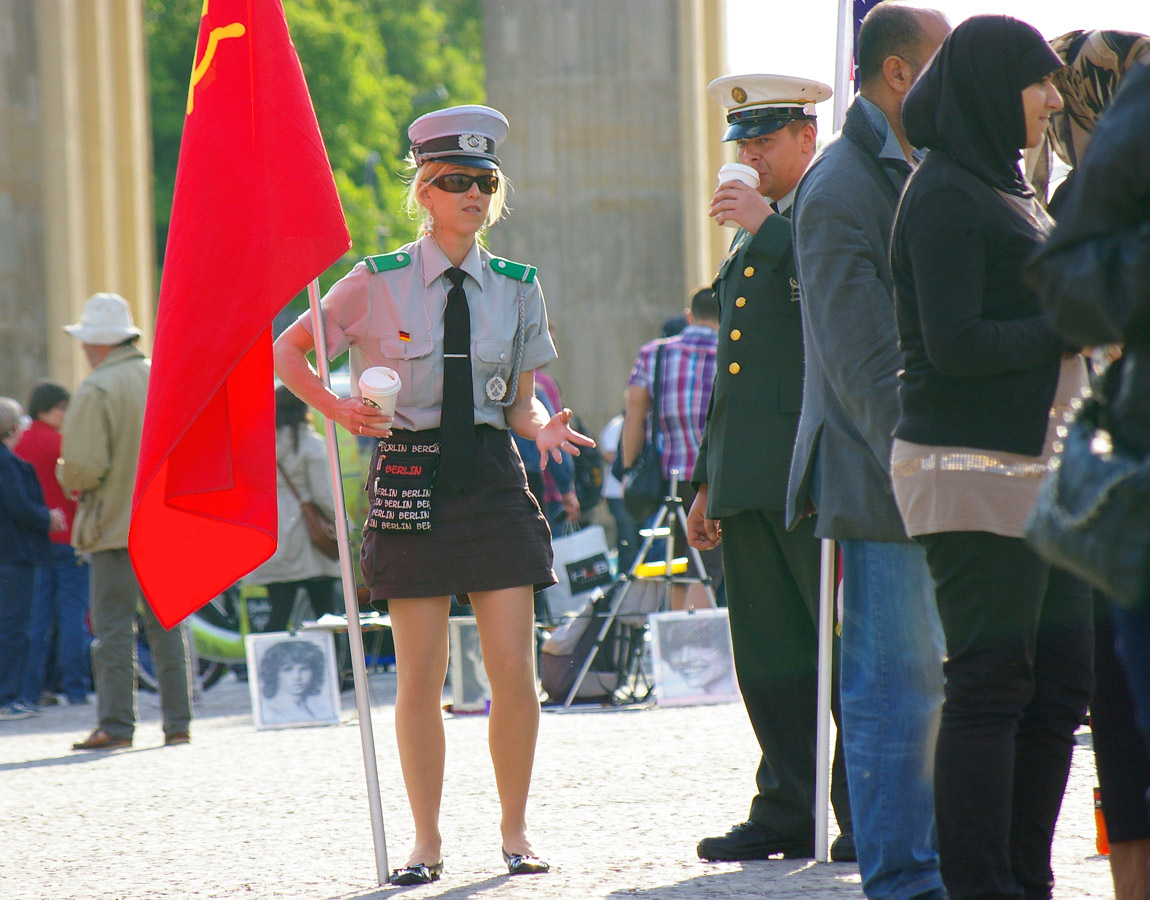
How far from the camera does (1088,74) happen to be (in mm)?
4469

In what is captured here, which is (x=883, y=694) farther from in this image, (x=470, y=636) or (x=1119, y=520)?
(x=470, y=636)

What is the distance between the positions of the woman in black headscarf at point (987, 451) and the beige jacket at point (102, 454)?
235 inches

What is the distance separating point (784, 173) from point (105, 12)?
15448 mm

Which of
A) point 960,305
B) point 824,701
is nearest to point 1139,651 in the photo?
point 960,305

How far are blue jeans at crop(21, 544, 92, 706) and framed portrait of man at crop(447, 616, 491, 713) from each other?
3.23 m

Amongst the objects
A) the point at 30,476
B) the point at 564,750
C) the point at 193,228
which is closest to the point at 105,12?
the point at 30,476

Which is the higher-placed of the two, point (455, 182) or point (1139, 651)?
point (455, 182)

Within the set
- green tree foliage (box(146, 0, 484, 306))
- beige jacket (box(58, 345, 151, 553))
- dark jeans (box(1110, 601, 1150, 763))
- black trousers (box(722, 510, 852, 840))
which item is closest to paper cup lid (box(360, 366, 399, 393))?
black trousers (box(722, 510, 852, 840))

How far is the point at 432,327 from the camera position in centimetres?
487

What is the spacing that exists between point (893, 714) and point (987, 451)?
77 cm

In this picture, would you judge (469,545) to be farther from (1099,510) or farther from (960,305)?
(1099,510)

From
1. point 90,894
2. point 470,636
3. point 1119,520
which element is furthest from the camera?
point 470,636

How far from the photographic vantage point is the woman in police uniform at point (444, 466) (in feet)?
15.7

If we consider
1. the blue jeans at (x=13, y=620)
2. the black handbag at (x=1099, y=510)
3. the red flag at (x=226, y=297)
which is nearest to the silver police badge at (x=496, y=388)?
the red flag at (x=226, y=297)
